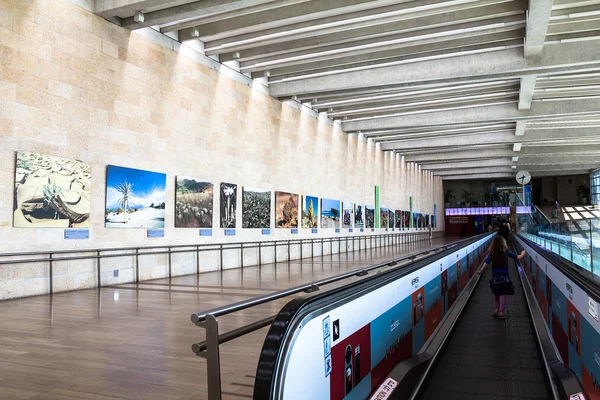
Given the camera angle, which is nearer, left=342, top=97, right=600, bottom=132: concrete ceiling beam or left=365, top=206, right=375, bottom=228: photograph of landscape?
left=342, top=97, right=600, bottom=132: concrete ceiling beam

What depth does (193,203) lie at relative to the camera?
1386cm

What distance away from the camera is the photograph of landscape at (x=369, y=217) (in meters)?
29.0

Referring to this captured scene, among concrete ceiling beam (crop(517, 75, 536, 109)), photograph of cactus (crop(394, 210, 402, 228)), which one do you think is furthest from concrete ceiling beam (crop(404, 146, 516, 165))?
concrete ceiling beam (crop(517, 75, 536, 109))

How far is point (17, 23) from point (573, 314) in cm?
1025

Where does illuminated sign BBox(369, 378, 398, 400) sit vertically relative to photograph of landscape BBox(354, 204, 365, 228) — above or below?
below

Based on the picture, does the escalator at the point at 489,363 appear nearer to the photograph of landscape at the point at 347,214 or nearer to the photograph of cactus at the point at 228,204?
the photograph of cactus at the point at 228,204

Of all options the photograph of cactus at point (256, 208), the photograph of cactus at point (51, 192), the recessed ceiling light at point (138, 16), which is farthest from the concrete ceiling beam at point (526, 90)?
the photograph of cactus at point (51, 192)

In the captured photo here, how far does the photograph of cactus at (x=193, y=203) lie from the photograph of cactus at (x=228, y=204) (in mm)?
569

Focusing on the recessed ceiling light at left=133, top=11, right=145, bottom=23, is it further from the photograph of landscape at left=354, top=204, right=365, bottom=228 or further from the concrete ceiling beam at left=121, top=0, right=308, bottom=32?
the photograph of landscape at left=354, top=204, right=365, bottom=228

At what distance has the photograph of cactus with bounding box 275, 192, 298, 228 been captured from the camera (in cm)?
1845

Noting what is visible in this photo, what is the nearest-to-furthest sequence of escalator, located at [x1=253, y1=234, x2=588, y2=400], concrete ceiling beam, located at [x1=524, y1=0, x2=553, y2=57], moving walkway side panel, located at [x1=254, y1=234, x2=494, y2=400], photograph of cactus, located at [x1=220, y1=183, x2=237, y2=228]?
moving walkway side panel, located at [x1=254, y1=234, x2=494, y2=400]
escalator, located at [x1=253, y1=234, x2=588, y2=400]
concrete ceiling beam, located at [x1=524, y1=0, x2=553, y2=57]
photograph of cactus, located at [x1=220, y1=183, x2=237, y2=228]

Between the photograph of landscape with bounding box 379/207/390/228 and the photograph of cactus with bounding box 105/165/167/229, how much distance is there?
21.1 metres

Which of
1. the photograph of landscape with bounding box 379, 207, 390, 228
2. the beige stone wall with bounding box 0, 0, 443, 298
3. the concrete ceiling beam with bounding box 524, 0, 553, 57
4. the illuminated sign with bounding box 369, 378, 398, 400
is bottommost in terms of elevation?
the illuminated sign with bounding box 369, 378, 398, 400

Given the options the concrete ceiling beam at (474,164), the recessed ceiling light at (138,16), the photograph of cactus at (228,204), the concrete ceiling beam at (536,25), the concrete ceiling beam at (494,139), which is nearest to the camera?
the concrete ceiling beam at (536,25)
